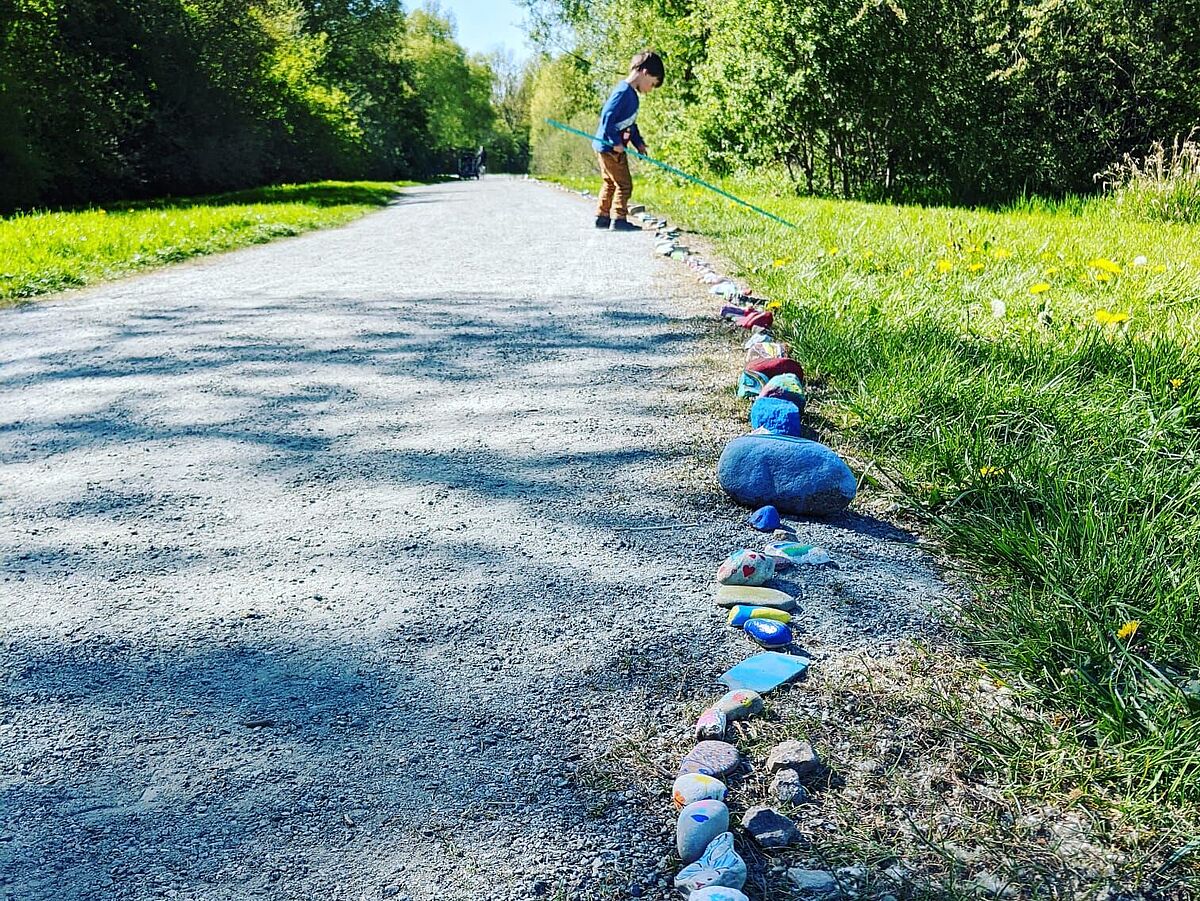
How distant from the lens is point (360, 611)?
1.97 m

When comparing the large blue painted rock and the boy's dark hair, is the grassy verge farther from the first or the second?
the boy's dark hair

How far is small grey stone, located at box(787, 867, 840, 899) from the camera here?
1230 millimetres

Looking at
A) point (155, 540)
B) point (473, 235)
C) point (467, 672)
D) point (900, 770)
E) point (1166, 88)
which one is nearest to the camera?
point (900, 770)

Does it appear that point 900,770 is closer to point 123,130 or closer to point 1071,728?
point 1071,728

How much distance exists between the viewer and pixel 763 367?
3.36 m

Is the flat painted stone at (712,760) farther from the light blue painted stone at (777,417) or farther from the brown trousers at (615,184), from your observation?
the brown trousers at (615,184)

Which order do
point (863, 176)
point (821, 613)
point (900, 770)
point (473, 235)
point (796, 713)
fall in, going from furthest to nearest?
point (863, 176)
point (473, 235)
point (821, 613)
point (796, 713)
point (900, 770)

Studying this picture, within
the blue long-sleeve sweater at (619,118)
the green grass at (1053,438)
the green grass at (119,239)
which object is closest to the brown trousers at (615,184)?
the blue long-sleeve sweater at (619,118)

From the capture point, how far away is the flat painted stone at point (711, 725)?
154 centimetres

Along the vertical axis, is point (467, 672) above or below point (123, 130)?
below

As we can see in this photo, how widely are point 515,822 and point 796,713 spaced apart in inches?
21.3

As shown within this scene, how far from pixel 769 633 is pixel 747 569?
0.25m

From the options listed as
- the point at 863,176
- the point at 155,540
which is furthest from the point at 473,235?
the point at 155,540

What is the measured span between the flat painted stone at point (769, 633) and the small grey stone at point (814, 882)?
23.3 inches
